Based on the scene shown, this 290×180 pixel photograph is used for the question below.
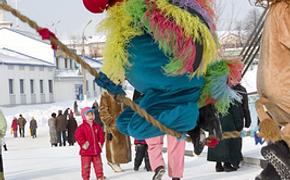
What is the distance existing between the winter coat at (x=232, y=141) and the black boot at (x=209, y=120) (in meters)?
5.40

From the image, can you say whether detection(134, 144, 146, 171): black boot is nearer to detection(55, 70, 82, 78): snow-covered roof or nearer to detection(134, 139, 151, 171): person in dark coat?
detection(134, 139, 151, 171): person in dark coat

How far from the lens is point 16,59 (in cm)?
4419

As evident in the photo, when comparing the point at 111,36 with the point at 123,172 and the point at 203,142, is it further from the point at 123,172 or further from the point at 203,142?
the point at 123,172

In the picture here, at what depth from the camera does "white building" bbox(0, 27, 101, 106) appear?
43.2 metres

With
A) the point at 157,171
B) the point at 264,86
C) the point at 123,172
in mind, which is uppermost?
the point at 264,86

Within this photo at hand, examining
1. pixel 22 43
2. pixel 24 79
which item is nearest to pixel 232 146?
pixel 24 79

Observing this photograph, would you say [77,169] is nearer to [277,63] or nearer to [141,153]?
[141,153]

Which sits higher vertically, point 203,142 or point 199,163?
point 203,142

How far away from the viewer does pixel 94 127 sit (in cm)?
909

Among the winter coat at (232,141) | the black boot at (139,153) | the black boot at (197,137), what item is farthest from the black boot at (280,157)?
the black boot at (139,153)

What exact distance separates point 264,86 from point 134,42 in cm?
85

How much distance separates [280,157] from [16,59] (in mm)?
42992

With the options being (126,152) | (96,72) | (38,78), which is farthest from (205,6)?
(38,78)

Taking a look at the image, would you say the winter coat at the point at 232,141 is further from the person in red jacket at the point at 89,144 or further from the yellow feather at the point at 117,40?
→ the yellow feather at the point at 117,40
